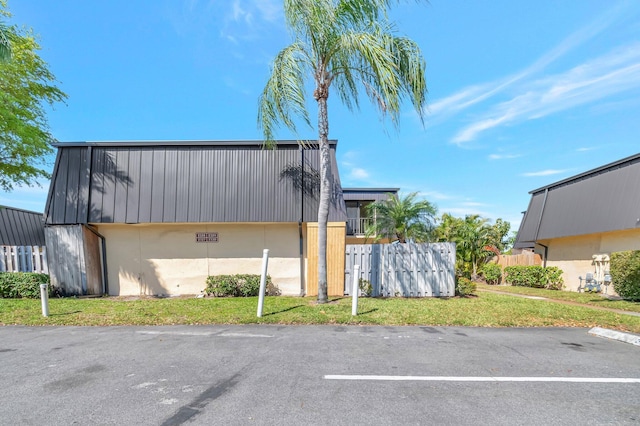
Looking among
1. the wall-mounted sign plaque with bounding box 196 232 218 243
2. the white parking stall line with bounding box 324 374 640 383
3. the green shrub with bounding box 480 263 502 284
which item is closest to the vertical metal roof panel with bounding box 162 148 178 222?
the wall-mounted sign plaque with bounding box 196 232 218 243

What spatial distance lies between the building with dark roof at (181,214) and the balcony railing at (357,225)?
8.75 m

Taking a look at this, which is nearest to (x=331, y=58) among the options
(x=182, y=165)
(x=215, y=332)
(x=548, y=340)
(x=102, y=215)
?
(x=182, y=165)

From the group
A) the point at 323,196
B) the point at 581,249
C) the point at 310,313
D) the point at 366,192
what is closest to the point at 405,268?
the point at 323,196

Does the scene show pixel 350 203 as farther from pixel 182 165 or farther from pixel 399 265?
pixel 182 165

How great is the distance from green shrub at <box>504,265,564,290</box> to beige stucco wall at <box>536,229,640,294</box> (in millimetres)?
372

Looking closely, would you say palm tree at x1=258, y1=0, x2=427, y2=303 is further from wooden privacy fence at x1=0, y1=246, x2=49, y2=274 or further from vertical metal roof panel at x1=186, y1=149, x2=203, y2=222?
Answer: wooden privacy fence at x1=0, y1=246, x2=49, y2=274

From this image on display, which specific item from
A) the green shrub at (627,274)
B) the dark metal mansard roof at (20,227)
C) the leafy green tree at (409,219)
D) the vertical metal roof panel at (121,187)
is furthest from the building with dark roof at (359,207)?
the dark metal mansard roof at (20,227)

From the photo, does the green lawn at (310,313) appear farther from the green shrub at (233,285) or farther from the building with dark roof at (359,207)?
the building with dark roof at (359,207)

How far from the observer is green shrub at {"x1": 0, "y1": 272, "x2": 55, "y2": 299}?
9625 mm

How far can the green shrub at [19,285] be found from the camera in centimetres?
962

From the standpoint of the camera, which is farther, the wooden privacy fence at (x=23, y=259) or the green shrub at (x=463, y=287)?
the green shrub at (x=463, y=287)

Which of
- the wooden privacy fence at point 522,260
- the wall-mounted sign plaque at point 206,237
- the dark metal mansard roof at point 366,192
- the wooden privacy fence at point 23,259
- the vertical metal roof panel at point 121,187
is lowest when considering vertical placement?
the wooden privacy fence at point 522,260

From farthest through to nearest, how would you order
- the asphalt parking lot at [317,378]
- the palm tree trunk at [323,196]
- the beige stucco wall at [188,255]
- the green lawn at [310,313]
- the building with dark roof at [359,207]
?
the building with dark roof at [359,207], the beige stucco wall at [188,255], the palm tree trunk at [323,196], the green lawn at [310,313], the asphalt parking lot at [317,378]

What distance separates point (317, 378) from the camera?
3748mm
